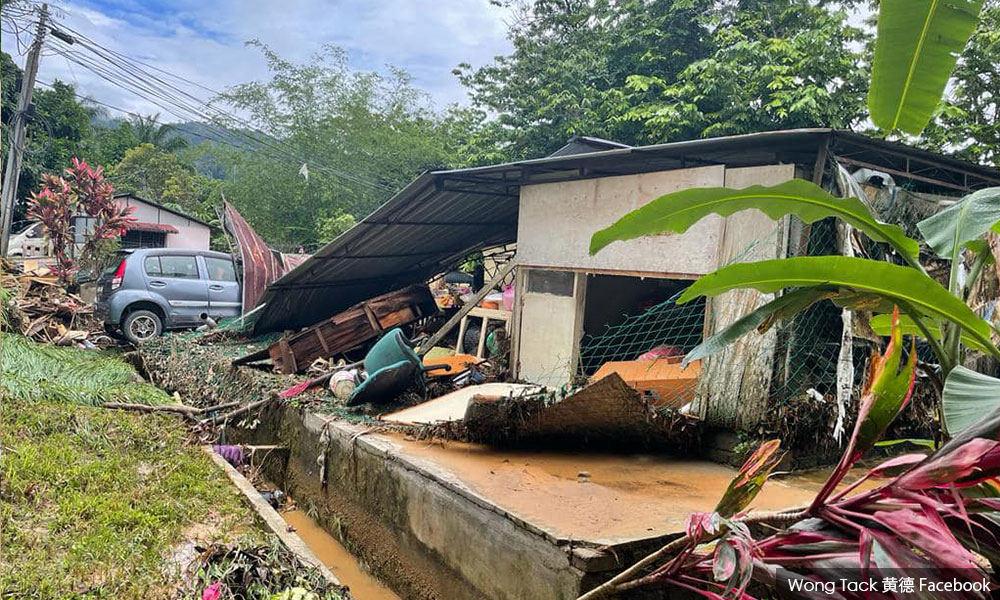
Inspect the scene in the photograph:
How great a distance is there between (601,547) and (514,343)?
4.11m

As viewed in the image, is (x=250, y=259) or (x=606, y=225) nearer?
(x=606, y=225)

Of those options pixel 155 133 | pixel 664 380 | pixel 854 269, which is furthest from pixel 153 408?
pixel 155 133

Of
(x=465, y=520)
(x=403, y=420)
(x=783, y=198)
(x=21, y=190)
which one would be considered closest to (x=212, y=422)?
(x=403, y=420)

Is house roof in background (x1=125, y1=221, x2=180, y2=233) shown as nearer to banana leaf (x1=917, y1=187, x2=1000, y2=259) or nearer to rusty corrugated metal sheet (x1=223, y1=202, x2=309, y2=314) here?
rusty corrugated metal sheet (x1=223, y1=202, x2=309, y2=314)

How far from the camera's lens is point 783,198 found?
214 centimetres

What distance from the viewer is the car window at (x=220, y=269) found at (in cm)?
1056

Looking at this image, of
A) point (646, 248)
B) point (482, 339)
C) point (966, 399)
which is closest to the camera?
point (966, 399)

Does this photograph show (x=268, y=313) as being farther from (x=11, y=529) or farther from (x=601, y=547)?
(x=601, y=547)

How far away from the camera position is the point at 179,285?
33.3ft

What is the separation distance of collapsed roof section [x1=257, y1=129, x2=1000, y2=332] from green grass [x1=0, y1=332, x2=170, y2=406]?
81.9 inches

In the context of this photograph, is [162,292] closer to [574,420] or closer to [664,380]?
[574,420]

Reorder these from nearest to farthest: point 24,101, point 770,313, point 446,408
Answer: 1. point 770,313
2. point 446,408
3. point 24,101

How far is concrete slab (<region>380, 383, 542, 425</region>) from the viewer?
502cm

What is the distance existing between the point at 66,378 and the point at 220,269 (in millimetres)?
4216
